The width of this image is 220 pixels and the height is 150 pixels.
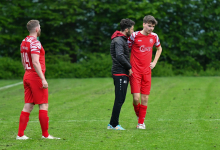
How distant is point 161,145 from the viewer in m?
6.04

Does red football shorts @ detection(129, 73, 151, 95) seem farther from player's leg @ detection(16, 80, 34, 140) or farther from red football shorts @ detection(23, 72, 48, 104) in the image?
player's leg @ detection(16, 80, 34, 140)

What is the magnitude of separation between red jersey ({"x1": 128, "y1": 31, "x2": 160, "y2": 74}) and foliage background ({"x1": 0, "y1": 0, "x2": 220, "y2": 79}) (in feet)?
72.6

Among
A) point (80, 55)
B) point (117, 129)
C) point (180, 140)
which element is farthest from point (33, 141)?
point (80, 55)

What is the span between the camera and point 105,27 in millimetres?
33219

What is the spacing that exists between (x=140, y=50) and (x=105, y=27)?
84.8 ft

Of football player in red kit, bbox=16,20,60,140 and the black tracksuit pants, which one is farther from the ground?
football player in red kit, bbox=16,20,60,140

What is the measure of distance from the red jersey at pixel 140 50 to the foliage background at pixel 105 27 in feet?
72.6

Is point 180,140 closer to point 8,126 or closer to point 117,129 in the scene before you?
point 117,129

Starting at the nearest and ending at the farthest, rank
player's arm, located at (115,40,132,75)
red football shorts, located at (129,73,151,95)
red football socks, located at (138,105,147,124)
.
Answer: player's arm, located at (115,40,132,75) < red football shorts, located at (129,73,151,95) < red football socks, located at (138,105,147,124)

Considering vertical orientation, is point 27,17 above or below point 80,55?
above

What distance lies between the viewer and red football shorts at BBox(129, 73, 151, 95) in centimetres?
761

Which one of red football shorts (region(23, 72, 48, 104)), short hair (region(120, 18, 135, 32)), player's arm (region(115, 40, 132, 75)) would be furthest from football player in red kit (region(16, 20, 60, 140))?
short hair (region(120, 18, 135, 32))

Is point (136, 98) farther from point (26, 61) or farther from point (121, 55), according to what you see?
point (26, 61)

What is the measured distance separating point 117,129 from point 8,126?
2.34 meters
